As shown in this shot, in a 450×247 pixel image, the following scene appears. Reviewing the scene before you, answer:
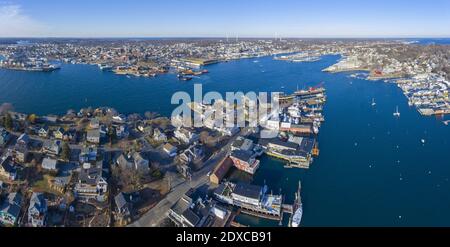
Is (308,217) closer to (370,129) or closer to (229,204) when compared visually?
(229,204)

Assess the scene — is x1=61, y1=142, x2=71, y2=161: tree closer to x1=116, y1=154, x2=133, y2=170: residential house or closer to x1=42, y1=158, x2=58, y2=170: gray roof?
x1=42, y1=158, x2=58, y2=170: gray roof

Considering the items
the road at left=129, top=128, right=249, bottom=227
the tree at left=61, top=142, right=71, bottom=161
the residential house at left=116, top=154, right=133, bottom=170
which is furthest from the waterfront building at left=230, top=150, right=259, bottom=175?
the tree at left=61, top=142, right=71, bottom=161

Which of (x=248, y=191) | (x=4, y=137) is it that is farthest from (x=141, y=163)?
(x=4, y=137)

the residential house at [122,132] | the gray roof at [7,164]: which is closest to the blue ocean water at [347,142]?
the residential house at [122,132]

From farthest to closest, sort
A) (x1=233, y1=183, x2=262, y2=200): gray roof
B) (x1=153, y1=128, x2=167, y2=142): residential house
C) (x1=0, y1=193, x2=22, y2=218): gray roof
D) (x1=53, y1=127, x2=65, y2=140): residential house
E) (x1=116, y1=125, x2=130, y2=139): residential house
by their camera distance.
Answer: (x1=116, y1=125, x2=130, y2=139): residential house < (x1=153, y1=128, x2=167, y2=142): residential house < (x1=53, y1=127, x2=65, y2=140): residential house < (x1=233, y1=183, x2=262, y2=200): gray roof < (x1=0, y1=193, x2=22, y2=218): gray roof

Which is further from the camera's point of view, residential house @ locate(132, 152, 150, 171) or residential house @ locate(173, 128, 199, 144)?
residential house @ locate(173, 128, 199, 144)

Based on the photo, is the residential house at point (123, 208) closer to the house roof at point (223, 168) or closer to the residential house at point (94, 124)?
the house roof at point (223, 168)

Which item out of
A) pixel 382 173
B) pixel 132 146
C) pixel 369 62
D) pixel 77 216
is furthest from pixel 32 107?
pixel 369 62

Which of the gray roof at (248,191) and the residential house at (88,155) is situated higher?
the residential house at (88,155)

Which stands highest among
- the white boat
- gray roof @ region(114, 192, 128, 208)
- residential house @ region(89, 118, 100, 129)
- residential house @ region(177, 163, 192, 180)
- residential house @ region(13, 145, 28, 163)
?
residential house @ region(89, 118, 100, 129)
